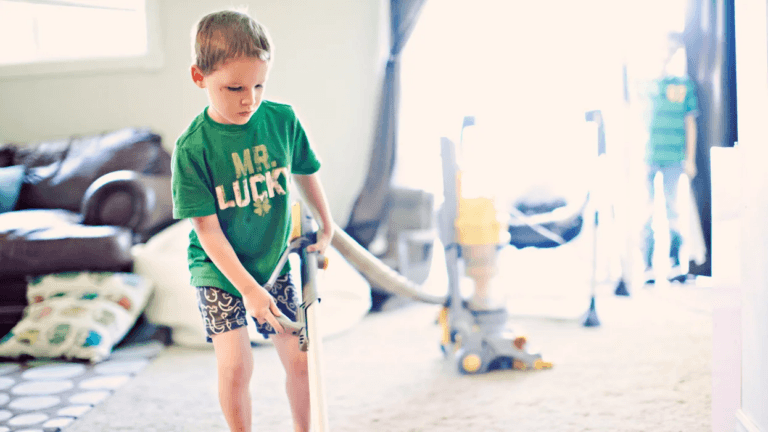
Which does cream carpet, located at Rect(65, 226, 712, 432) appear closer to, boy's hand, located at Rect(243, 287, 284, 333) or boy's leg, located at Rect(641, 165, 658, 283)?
boy's leg, located at Rect(641, 165, 658, 283)

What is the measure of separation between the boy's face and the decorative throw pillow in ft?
8.11

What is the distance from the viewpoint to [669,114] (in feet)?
10.1

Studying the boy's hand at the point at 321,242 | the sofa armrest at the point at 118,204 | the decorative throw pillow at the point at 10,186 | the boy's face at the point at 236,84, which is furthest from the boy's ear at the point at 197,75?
the decorative throw pillow at the point at 10,186

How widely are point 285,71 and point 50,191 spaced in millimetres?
1422

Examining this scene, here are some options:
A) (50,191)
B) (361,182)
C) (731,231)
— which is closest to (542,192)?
(361,182)

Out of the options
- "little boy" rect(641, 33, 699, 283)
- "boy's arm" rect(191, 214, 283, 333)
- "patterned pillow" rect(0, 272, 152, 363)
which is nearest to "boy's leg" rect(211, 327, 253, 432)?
"boy's arm" rect(191, 214, 283, 333)

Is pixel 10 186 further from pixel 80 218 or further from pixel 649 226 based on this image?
pixel 649 226

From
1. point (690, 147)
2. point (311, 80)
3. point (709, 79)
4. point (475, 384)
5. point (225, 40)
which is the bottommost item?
point (475, 384)

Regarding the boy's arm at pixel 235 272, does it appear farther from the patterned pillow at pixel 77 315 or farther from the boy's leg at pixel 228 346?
the patterned pillow at pixel 77 315

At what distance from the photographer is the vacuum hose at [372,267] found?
145 centimetres

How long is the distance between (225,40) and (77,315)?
1654mm

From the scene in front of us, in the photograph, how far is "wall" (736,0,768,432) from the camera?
1.07 m

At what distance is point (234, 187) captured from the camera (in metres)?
1.06

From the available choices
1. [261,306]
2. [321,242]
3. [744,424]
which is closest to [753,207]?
[744,424]
